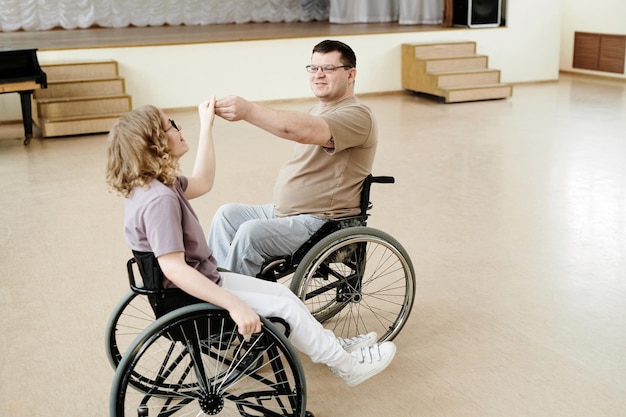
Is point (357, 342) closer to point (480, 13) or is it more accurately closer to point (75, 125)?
point (75, 125)

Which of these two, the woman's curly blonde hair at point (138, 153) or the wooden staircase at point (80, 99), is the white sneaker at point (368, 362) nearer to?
the woman's curly blonde hair at point (138, 153)

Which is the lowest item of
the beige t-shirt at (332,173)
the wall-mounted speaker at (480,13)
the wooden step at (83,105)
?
the wooden step at (83,105)

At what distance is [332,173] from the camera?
2.35 m

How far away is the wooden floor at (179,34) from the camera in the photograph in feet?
22.9

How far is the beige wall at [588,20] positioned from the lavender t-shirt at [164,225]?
7517 mm

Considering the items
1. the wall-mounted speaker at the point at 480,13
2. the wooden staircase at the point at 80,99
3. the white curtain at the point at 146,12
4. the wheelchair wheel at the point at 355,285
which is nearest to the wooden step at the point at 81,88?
the wooden staircase at the point at 80,99

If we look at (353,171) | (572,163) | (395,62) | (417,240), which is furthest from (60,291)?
(395,62)

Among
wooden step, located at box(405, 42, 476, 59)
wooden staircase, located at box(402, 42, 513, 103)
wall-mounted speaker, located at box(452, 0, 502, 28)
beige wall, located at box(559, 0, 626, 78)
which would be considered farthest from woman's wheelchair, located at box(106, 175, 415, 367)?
beige wall, located at box(559, 0, 626, 78)

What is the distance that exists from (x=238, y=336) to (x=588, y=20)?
7938mm

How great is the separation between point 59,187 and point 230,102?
9.15 ft

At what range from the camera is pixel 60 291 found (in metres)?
2.96

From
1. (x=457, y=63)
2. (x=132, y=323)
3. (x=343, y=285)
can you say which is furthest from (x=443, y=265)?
(x=457, y=63)

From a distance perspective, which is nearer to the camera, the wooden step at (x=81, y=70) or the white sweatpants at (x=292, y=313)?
the white sweatpants at (x=292, y=313)

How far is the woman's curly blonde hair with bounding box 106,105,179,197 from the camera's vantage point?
1.79 m
